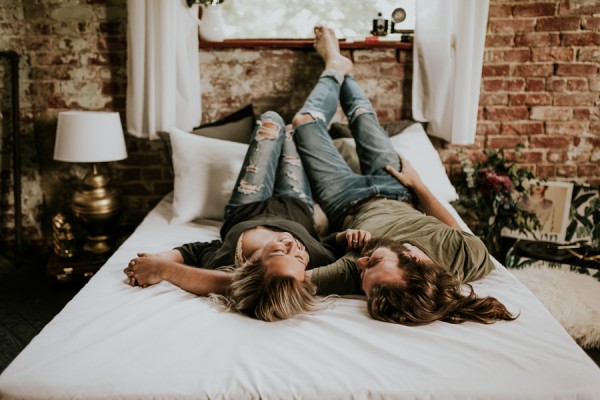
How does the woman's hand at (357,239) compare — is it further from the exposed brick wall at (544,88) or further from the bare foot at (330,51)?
the exposed brick wall at (544,88)

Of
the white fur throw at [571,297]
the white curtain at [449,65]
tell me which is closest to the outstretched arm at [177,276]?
the white fur throw at [571,297]

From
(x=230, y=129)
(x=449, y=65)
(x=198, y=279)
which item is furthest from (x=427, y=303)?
(x=449, y=65)

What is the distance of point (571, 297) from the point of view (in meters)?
1.94

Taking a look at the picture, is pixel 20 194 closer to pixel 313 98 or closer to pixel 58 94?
pixel 58 94

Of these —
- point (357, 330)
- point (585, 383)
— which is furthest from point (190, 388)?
point (585, 383)

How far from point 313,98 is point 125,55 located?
1226mm

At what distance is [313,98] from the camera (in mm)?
2398

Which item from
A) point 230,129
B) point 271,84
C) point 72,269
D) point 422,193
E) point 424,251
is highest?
point 271,84

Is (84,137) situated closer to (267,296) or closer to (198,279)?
(198,279)

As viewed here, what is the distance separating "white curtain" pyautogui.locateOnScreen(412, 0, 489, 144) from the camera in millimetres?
→ 2488

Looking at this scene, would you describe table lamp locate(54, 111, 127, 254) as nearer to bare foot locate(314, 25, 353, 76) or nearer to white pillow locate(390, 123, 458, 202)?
bare foot locate(314, 25, 353, 76)

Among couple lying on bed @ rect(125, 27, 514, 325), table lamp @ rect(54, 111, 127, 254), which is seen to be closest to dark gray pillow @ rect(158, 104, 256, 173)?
table lamp @ rect(54, 111, 127, 254)

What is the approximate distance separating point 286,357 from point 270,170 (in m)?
1.18

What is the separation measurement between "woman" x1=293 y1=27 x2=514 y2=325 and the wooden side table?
1317 millimetres
